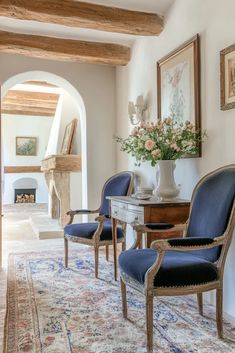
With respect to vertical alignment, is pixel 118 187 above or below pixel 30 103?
below

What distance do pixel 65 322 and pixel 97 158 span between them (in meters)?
2.56

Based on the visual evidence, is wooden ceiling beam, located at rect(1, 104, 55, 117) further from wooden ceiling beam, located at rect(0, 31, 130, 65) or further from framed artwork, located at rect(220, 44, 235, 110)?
framed artwork, located at rect(220, 44, 235, 110)

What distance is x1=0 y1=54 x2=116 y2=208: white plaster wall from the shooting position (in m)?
4.35

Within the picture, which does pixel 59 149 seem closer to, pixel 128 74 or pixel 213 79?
pixel 128 74

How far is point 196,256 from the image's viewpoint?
214cm

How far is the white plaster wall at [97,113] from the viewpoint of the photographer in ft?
14.3

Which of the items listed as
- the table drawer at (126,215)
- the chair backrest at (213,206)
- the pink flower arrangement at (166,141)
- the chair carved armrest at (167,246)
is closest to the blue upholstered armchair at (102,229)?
the table drawer at (126,215)

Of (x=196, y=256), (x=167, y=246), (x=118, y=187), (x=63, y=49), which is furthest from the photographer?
(x=63, y=49)

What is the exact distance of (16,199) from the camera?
1066 cm

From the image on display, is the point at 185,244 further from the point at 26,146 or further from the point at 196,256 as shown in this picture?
the point at 26,146

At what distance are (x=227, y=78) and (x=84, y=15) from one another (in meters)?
1.53

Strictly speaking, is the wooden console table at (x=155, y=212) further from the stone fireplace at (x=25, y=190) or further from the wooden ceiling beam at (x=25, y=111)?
the stone fireplace at (x=25, y=190)

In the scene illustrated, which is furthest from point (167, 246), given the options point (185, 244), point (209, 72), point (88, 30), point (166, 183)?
point (88, 30)

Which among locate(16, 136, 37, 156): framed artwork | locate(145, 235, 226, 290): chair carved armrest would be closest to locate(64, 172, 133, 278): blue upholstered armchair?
locate(145, 235, 226, 290): chair carved armrest
